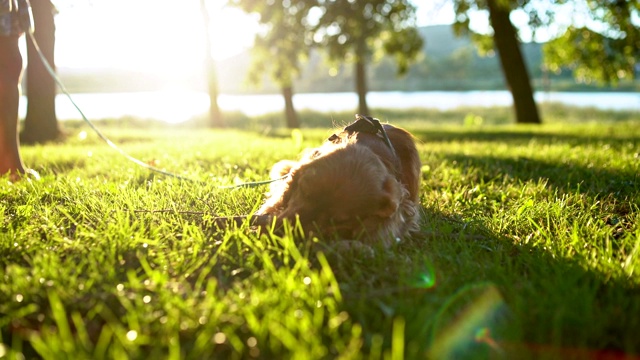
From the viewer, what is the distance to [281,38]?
666 inches

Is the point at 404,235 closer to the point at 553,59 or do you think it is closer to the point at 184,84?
the point at 553,59

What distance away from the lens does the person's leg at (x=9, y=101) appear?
14.0 feet

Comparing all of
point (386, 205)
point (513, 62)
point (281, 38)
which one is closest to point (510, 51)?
point (513, 62)

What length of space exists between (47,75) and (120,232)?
887 centimetres

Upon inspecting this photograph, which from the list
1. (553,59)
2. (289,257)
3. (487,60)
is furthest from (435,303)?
(487,60)

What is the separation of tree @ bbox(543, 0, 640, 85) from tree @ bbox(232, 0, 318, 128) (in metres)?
8.17

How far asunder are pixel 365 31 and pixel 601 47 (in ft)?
24.0

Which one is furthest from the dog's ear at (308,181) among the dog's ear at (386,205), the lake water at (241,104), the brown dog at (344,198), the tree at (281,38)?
the lake water at (241,104)

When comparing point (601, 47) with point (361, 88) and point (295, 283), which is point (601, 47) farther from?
point (295, 283)

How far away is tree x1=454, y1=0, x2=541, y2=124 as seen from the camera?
1406 cm

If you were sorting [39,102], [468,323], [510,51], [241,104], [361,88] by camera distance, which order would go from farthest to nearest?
[241,104], [361,88], [510,51], [39,102], [468,323]

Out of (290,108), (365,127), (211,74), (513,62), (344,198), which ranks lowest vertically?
(290,108)

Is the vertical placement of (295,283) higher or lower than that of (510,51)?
lower

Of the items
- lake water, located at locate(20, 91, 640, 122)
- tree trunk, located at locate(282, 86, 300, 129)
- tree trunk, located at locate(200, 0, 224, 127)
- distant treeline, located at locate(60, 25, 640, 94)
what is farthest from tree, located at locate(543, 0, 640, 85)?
distant treeline, located at locate(60, 25, 640, 94)
